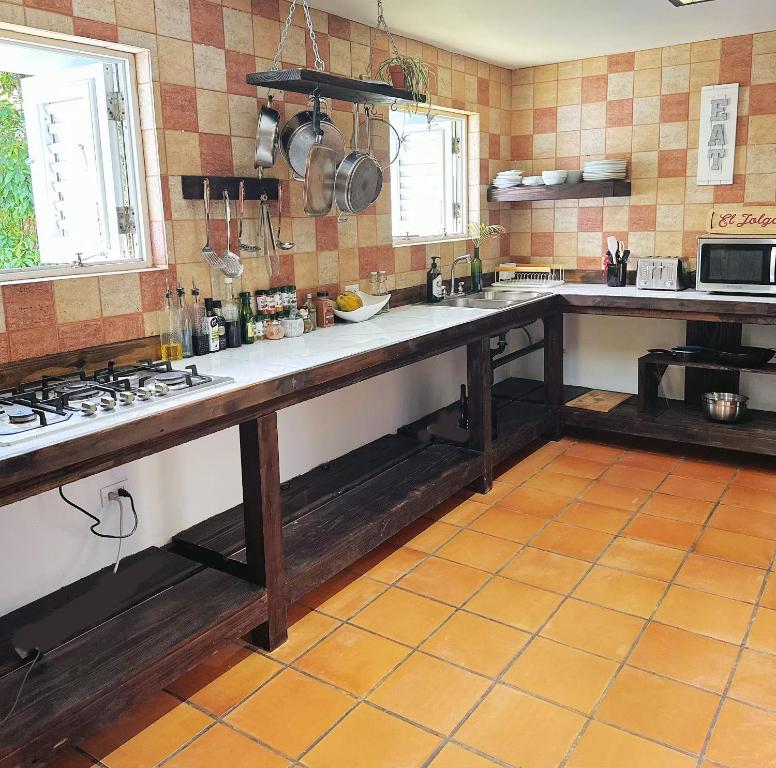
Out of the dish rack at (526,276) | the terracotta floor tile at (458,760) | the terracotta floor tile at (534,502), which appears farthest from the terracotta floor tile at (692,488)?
the terracotta floor tile at (458,760)

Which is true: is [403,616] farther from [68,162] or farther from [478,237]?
[478,237]

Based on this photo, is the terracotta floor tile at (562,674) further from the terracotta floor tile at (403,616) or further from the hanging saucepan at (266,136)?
the hanging saucepan at (266,136)

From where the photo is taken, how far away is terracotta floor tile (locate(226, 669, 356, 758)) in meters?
2.13

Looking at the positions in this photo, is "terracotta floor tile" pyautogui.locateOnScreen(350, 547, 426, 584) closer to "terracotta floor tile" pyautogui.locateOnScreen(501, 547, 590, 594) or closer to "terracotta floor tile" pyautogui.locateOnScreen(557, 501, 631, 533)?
"terracotta floor tile" pyautogui.locateOnScreen(501, 547, 590, 594)

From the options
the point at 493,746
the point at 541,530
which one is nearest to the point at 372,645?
the point at 493,746

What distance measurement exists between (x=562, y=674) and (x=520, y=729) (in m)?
0.30

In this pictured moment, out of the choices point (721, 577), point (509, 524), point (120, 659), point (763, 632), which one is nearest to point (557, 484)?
point (509, 524)

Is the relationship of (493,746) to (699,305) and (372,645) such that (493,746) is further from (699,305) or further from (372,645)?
(699,305)

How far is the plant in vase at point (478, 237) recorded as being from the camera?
4.75 meters

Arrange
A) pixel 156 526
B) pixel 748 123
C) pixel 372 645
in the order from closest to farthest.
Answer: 1. pixel 372 645
2. pixel 156 526
3. pixel 748 123

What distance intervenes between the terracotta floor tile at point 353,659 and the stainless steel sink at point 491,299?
2037mm

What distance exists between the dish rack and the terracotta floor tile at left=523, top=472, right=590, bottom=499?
4.36 ft

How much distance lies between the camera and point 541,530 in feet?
11.2

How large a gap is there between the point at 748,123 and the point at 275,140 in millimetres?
2781
